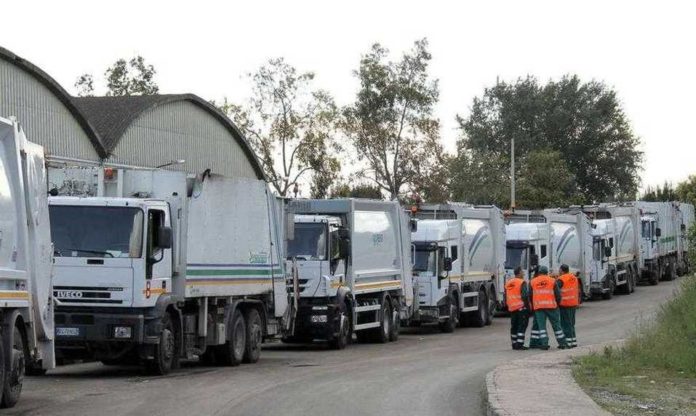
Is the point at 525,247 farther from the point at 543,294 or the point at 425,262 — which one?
the point at 543,294

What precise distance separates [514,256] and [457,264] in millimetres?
6636

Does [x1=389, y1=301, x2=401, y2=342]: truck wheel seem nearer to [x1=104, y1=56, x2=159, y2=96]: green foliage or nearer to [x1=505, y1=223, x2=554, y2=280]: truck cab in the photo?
[x1=505, y1=223, x2=554, y2=280]: truck cab

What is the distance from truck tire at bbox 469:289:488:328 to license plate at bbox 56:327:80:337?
1873 cm

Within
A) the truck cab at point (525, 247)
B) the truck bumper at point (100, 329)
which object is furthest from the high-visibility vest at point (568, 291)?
the truck cab at point (525, 247)

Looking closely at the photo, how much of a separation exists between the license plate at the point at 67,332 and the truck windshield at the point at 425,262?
15387 millimetres

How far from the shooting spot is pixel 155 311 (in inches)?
752

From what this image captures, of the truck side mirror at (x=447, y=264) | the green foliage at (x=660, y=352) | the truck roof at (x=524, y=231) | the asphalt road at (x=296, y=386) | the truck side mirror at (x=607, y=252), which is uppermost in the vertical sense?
the truck roof at (x=524, y=231)

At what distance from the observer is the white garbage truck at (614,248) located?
47.2 m

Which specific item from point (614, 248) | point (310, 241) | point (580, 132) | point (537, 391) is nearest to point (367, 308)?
point (310, 241)

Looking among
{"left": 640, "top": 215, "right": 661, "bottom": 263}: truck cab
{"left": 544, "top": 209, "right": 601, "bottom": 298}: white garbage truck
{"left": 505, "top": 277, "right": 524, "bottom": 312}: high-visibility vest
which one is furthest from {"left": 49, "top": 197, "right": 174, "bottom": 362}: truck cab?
{"left": 640, "top": 215, "right": 661, "bottom": 263}: truck cab

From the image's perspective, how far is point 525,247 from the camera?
4056cm

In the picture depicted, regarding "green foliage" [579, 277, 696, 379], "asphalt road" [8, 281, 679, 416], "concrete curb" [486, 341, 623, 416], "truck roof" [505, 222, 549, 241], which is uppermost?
"truck roof" [505, 222, 549, 241]

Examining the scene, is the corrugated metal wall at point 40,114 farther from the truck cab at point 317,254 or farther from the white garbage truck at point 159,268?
the white garbage truck at point 159,268

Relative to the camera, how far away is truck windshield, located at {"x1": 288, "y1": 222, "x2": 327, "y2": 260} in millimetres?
26609
